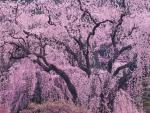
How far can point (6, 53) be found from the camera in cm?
1778

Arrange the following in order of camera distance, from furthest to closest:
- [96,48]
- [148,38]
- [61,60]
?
[96,48], [61,60], [148,38]

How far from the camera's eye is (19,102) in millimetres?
16922

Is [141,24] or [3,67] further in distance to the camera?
[3,67]

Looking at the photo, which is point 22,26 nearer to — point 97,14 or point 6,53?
point 6,53

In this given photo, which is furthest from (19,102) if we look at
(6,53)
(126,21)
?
(126,21)

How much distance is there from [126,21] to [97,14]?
126 cm

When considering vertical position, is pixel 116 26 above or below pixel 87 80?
above

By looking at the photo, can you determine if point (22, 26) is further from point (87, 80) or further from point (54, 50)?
point (87, 80)

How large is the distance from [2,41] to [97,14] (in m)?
3.65

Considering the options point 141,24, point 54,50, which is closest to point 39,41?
point 54,50

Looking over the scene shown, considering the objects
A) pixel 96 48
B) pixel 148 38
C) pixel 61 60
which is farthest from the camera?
pixel 96 48

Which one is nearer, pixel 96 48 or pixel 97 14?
pixel 97 14

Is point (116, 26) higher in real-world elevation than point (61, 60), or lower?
higher

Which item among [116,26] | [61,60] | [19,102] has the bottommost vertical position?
[19,102]
